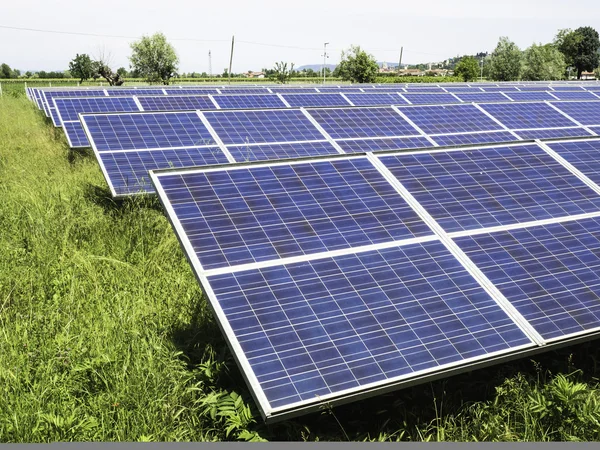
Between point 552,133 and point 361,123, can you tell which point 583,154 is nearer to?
point 361,123

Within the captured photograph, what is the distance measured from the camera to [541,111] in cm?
1572

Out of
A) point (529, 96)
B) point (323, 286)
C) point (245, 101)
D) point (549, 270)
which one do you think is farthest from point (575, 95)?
point (323, 286)

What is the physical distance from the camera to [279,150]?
1101 centimetres

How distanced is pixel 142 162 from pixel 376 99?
12906 millimetres

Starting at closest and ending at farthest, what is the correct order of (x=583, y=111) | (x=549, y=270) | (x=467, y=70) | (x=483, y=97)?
(x=549, y=270) < (x=583, y=111) < (x=483, y=97) < (x=467, y=70)

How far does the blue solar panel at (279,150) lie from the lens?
10530 mm

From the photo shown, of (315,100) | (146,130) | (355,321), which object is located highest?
(315,100)

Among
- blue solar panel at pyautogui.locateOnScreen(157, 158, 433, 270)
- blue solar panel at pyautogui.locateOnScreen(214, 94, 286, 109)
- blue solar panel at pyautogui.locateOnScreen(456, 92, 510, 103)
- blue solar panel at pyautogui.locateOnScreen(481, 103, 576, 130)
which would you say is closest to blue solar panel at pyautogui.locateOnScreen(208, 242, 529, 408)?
blue solar panel at pyautogui.locateOnScreen(157, 158, 433, 270)

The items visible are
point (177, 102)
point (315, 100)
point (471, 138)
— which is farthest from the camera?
point (315, 100)

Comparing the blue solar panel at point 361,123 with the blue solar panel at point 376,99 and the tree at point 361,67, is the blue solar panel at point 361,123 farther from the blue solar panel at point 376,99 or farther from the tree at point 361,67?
the tree at point 361,67

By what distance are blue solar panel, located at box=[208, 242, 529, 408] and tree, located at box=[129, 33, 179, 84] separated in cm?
7605

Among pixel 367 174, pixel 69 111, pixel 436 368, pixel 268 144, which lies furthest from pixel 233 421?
pixel 69 111

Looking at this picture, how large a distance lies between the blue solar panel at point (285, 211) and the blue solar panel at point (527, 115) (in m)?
9.77

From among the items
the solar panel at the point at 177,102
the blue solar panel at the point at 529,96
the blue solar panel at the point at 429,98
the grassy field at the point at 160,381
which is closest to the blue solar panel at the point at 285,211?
the grassy field at the point at 160,381
